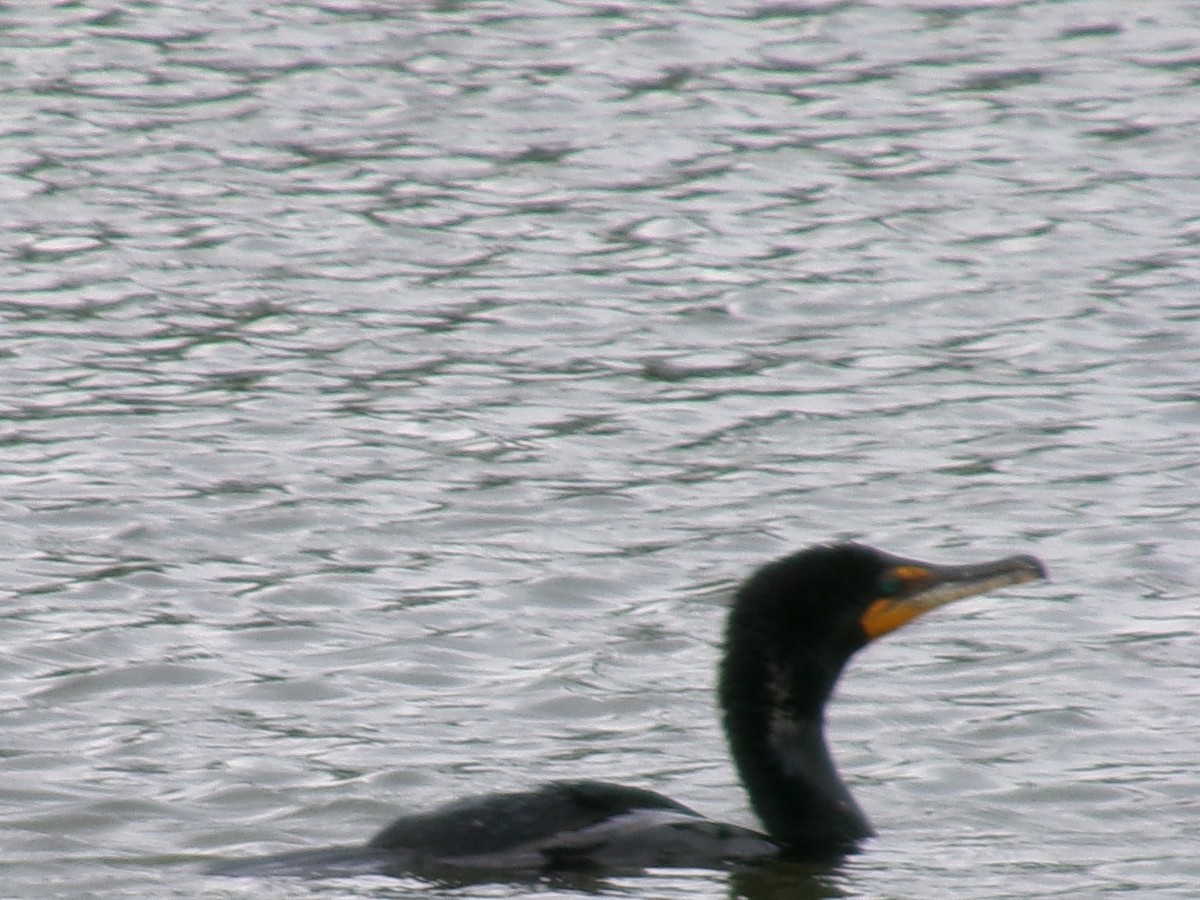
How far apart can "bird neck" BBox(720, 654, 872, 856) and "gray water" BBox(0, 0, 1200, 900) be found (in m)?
0.19

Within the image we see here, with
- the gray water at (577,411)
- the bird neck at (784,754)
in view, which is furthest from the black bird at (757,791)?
the gray water at (577,411)

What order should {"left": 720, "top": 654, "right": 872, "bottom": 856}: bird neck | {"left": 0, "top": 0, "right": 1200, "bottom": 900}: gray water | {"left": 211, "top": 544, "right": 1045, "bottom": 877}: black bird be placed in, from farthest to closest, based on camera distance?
{"left": 0, "top": 0, "right": 1200, "bottom": 900}: gray water < {"left": 720, "top": 654, "right": 872, "bottom": 856}: bird neck < {"left": 211, "top": 544, "right": 1045, "bottom": 877}: black bird

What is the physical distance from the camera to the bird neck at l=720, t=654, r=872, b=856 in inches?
326

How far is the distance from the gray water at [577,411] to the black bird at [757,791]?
12cm

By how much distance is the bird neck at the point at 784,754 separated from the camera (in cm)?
829

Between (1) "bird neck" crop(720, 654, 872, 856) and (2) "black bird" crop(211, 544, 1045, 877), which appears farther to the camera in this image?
(1) "bird neck" crop(720, 654, 872, 856)

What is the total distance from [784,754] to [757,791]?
0.14m

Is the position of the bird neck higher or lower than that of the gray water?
higher

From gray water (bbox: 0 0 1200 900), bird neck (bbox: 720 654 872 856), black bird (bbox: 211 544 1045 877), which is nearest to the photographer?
black bird (bbox: 211 544 1045 877)

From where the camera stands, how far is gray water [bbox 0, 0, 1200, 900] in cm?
914

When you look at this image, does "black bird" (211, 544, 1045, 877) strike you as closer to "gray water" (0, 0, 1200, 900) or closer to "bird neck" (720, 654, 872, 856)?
"bird neck" (720, 654, 872, 856)

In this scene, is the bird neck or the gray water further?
the gray water

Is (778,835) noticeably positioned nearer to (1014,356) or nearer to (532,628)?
(532,628)

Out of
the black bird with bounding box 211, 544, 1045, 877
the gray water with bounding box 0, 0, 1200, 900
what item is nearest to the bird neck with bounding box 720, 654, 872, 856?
the black bird with bounding box 211, 544, 1045, 877
